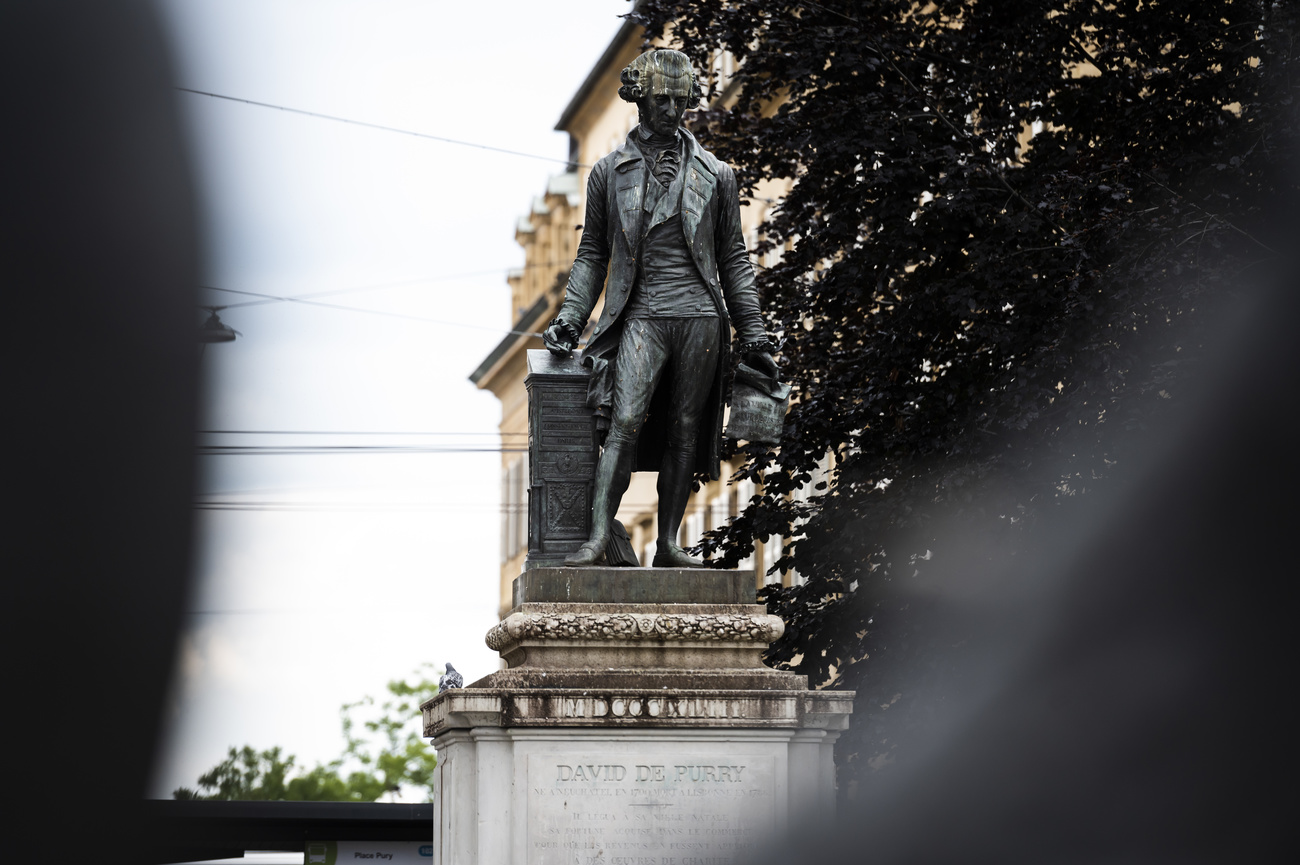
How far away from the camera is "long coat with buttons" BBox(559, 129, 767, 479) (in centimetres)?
659

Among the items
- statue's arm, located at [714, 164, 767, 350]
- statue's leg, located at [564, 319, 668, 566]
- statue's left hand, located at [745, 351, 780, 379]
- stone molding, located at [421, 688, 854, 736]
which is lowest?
stone molding, located at [421, 688, 854, 736]

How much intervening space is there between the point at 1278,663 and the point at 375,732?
59065mm

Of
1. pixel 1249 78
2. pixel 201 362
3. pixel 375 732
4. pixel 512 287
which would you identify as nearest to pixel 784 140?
pixel 1249 78

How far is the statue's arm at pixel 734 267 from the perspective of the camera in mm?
6762

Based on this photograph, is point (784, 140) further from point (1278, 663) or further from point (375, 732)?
point (375, 732)

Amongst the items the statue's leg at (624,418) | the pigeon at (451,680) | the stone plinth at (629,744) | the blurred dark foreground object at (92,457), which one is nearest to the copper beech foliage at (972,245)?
the pigeon at (451,680)

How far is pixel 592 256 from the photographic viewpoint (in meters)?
6.81

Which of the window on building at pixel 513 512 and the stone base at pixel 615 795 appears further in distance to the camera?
the window on building at pixel 513 512

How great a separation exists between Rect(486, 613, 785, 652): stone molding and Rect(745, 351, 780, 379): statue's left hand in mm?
1074

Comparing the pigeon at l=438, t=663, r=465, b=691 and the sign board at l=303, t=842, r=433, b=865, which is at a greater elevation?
the pigeon at l=438, t=663, r=465, b=691

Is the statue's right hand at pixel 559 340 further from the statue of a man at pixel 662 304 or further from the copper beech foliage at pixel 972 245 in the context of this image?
the copper beech foliage at pixel 972 245

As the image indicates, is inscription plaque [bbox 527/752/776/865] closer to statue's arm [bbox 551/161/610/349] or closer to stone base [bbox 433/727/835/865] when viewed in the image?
stone base [bbox 433/727/835/865]

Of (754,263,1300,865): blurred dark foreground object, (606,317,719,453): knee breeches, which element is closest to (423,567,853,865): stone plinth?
(754,263,1300,865): blurred dark foreground object

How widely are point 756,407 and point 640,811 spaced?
1687 mm
